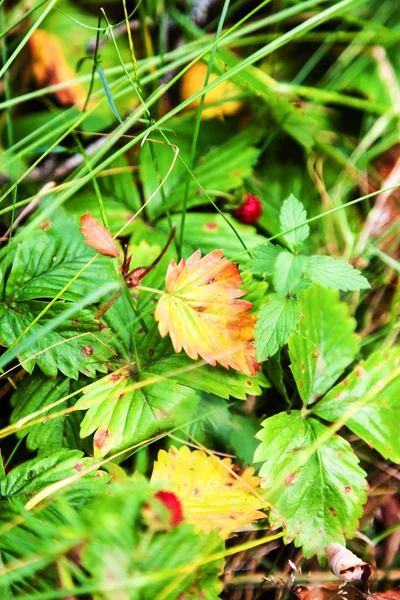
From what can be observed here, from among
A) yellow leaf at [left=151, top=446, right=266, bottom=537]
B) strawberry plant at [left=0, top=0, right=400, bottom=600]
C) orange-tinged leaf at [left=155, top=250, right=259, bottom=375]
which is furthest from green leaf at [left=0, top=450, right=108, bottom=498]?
orange-tinged leaf at [left=155, top=250, right=259, bottom=375]

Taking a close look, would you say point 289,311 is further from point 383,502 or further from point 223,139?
point 223,139

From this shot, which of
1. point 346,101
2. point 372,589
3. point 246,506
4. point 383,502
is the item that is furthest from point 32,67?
point 372,589

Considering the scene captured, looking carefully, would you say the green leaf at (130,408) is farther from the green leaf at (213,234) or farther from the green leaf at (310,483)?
the green leaf at (213,234)

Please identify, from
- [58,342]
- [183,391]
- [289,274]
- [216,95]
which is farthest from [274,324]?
[216,95]

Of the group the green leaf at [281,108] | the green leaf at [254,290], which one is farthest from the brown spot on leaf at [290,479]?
the green leaf at [281,108]

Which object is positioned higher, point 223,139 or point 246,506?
point 223,139

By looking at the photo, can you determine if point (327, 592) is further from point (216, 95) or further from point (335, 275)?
point (216, 95)

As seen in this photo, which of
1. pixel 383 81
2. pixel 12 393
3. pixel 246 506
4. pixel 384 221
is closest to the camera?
pixel 246 506

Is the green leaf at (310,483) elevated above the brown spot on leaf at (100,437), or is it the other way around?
the brown spot on leaf at (100,437)
